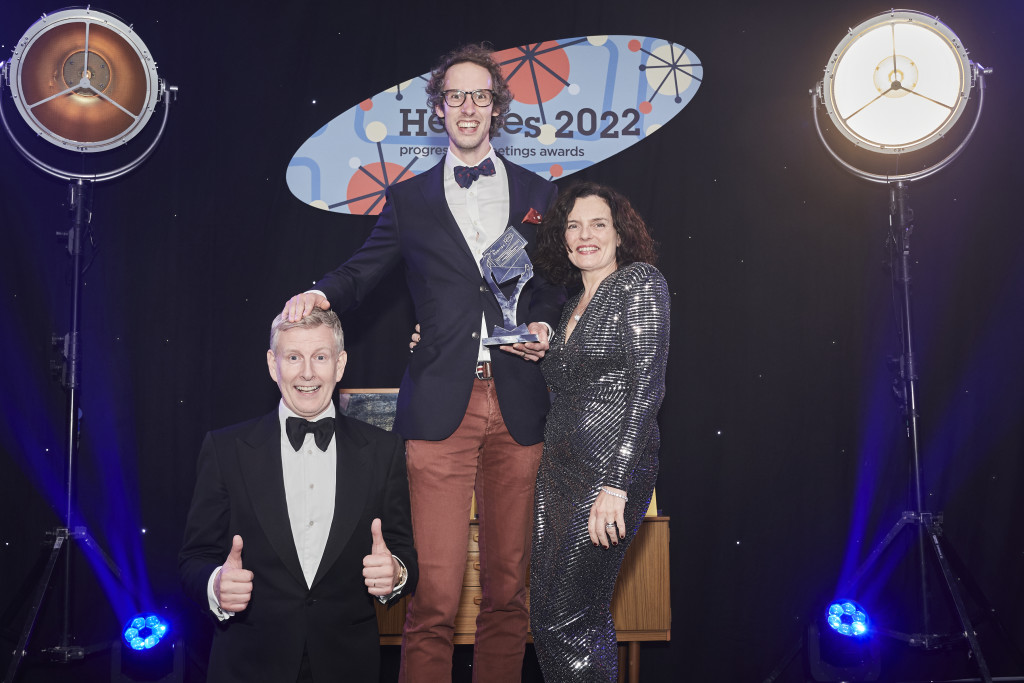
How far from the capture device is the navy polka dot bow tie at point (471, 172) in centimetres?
259

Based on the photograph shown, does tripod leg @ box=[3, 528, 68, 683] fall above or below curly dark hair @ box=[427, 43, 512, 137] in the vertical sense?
below

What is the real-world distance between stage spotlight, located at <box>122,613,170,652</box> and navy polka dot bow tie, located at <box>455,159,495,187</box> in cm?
218

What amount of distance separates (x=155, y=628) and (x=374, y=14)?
2792 mm

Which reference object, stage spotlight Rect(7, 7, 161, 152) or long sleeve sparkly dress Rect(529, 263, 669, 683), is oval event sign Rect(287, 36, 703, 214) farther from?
long sleeve sparkly dress Rect(529, 263, 669, 683)

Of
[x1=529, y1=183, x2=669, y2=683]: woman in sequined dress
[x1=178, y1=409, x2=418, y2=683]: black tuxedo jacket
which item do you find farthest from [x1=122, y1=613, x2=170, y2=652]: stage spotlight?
[x1=529, y1=183, x2=669, y2=683]: woman in sequined dress

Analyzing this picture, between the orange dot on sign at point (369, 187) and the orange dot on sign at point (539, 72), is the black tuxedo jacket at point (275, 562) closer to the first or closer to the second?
the orange dot on sign at point (369, 187)

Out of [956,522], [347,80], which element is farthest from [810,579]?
[347,80]

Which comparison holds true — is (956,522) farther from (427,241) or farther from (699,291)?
(427,241)

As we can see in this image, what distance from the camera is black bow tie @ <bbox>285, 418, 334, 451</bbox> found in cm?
202

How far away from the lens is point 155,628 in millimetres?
3355

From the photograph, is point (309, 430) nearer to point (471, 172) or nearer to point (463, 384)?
point (463, 384)

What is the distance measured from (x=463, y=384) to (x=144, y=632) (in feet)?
6.12

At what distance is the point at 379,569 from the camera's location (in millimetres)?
1918

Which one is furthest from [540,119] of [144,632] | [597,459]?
[144,632]
